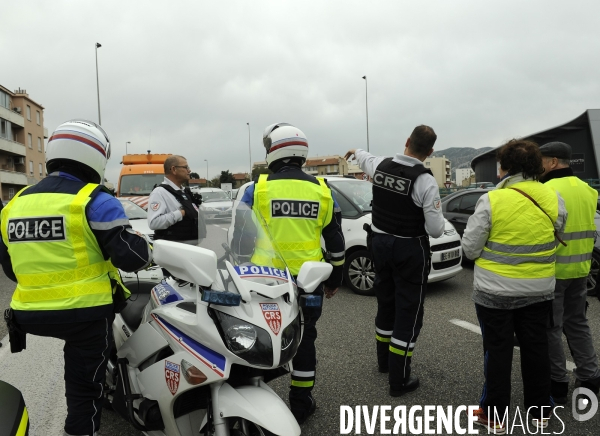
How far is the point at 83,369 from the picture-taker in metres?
2.43

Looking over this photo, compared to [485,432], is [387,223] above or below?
above

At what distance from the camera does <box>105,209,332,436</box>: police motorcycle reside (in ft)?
6.96

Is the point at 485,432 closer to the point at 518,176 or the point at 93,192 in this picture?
the point at 518,176

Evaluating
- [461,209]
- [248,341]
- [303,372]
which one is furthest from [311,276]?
[461,209]

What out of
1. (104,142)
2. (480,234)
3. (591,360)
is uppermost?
(104,142)

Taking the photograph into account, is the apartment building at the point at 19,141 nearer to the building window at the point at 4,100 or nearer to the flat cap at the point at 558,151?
the building window at the point at 4,100

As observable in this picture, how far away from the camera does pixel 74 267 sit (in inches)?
92.6

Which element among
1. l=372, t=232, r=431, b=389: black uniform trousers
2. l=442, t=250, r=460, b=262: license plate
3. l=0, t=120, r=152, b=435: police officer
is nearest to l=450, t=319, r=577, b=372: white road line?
l=442, t=250, r=460, b=262: license plate

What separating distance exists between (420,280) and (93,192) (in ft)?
7.81

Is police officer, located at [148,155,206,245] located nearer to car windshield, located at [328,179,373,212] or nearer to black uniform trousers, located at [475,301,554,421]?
black uniform trousers, located at [475,301,554,421]

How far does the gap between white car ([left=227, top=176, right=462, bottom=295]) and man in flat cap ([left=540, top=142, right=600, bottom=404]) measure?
3092 millimetres

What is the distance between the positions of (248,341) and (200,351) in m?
0.24

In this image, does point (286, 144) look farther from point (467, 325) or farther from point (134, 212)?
point (134, 212)

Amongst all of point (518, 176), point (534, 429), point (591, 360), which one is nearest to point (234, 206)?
point (518, 176)
